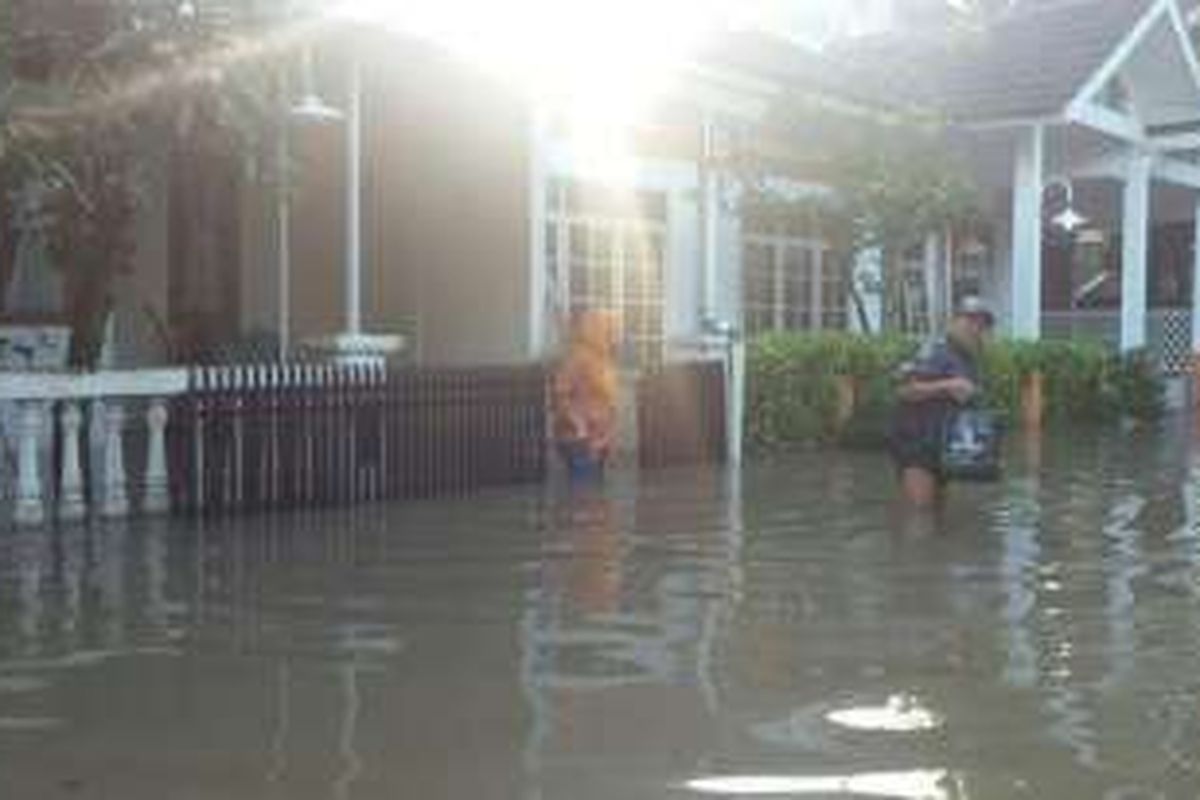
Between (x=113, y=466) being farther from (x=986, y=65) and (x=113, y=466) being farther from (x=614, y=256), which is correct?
(x=986, y=65)

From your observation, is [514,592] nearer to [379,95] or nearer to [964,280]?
[379,95]

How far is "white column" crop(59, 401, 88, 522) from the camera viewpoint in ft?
43.7

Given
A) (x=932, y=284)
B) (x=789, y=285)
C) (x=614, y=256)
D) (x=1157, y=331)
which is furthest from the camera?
(x=1157, y=331)

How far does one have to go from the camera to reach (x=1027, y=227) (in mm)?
27297

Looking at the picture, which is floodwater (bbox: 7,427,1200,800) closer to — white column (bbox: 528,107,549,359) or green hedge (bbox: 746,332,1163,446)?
white column (bbox: 528,107,549,359)

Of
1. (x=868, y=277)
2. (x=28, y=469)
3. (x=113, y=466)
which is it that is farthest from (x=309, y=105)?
(x=868, y=277)

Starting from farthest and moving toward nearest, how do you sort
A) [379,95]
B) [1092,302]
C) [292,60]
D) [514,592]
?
[1092,302], [379,95], [292,60], [514,592]

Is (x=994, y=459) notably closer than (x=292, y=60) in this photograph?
Yes

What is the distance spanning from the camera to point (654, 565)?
11.8 m

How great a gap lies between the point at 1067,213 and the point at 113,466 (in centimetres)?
2323

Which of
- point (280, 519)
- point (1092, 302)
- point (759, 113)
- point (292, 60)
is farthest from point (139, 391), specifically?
Answer: point (1092, 302)

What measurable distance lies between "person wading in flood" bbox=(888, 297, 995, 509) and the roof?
33.4 ft

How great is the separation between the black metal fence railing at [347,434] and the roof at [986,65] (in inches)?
328

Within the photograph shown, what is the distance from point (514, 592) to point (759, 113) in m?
13.8
